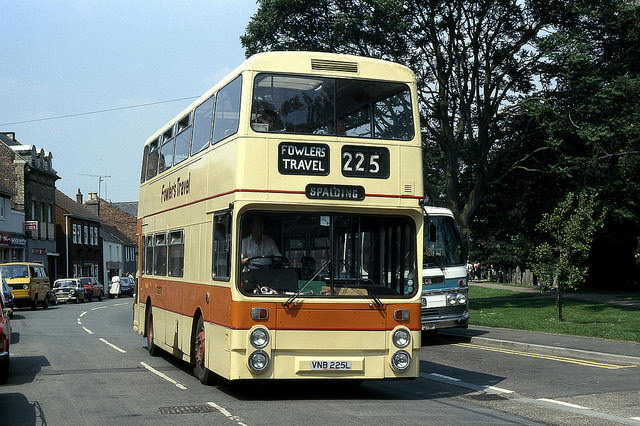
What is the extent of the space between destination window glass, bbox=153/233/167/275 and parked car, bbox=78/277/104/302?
4526 cm

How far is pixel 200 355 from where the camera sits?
42.1 ft

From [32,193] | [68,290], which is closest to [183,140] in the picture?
[68,290]

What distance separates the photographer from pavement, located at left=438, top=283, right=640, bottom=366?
627 inches

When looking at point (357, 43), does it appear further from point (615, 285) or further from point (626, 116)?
point (615, 285)

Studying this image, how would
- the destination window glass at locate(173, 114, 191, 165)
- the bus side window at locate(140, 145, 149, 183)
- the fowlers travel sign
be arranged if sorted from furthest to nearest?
the bus side window at locate(140, 145, 149, 183) < the destination window glass at locate(173, 114, 191, 165) < the fowlers travel sign

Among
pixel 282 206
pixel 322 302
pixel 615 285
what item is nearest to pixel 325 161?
pixel 282 206

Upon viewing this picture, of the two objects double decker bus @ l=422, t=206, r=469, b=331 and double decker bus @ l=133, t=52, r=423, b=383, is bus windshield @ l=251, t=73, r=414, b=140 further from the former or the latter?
double decker bus @ l=422, t=206, r=469, b=331

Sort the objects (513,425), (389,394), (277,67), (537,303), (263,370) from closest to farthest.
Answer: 1. (513,425)
2. (263,370)
3. (277,67)
4. (389,394)
5. (537,303)

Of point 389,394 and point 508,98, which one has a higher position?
point 508,98

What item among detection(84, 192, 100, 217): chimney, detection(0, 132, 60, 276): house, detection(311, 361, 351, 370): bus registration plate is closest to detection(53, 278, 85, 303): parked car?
detection(0, 132, 60, 276): house

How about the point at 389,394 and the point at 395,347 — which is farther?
the point at 389,394

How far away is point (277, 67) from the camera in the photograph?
1129cm

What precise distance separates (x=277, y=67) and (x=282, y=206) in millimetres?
1775

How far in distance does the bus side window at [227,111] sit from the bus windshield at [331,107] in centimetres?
37
